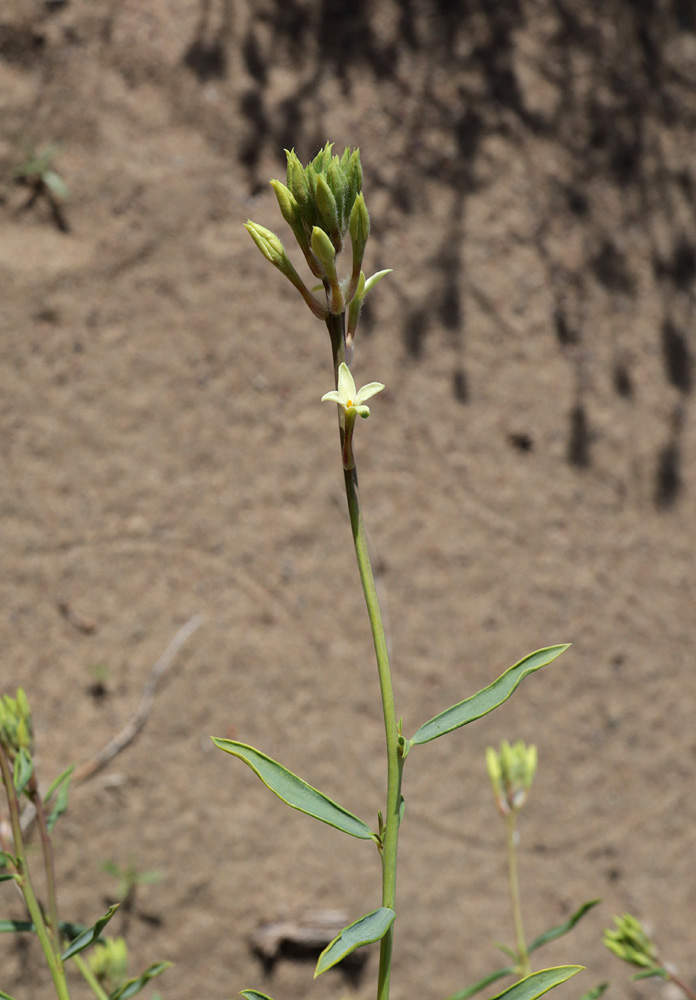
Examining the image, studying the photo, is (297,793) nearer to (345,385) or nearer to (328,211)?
(345,385)

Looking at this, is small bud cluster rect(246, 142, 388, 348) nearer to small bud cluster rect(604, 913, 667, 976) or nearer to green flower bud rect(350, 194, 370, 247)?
green flower bud rect(350, 194, 370, 247)

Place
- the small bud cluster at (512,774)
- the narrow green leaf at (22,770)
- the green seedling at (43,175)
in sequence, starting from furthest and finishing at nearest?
the green seedling at (43,175) < the small bud cluster at (512,774) < the narrow green leaf at (22,770)

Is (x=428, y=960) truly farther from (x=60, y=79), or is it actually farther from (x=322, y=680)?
(x=60, y=79)

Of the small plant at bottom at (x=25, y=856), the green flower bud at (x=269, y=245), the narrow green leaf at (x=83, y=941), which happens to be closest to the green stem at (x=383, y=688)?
the green flower bud at (x=269, y=245)

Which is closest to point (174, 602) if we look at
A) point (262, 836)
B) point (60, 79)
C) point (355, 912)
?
point (262, 836)

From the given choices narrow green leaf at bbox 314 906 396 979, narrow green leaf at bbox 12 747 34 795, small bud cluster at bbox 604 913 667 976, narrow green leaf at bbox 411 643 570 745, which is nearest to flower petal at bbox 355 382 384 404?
narrow green leaf at bbox 411 643 570 745

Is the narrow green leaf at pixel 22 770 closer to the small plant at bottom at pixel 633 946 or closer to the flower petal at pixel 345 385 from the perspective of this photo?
the flower petal at pixel 345 385

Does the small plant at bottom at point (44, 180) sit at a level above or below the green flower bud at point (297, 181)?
above
